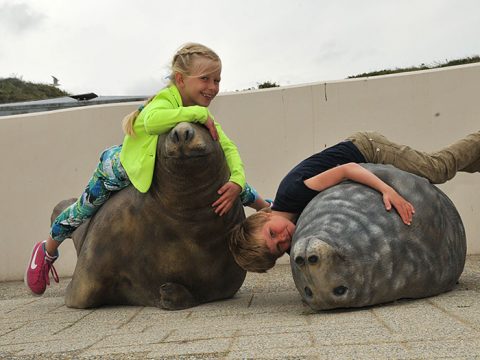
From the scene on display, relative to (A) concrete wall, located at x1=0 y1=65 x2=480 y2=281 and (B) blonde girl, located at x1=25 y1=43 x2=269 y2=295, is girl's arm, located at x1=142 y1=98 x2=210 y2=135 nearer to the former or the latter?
(B) blonde girl, located at x1=25 y1=43 x2=269 y2=295

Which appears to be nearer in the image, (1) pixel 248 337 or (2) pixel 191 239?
(1) pixel 248 337

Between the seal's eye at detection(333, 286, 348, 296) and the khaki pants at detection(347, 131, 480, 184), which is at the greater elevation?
the khaki pants at detection(347, 131, 480, 184)

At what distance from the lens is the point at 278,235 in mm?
3092

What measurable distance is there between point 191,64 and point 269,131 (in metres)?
2.24

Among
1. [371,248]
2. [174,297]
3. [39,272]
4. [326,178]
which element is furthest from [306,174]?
[39,272]

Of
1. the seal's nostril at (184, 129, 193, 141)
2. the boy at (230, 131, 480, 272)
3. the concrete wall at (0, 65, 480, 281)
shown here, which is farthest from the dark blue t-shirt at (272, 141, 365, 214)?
the concrete wall at (0, 65, 480, 281)

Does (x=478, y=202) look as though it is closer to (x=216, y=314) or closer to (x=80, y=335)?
(x=216, y=314)

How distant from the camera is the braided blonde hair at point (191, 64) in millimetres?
3301

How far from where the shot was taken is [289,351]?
188 centimetres

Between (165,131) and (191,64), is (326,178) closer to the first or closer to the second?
(165,131)

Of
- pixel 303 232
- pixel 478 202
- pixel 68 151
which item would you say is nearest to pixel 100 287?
pixel 303 232

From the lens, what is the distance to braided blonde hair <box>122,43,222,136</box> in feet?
10.8

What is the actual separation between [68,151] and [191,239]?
283 centimetres

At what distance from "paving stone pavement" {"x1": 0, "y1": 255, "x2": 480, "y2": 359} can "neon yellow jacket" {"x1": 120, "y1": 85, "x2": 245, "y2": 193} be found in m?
0.71
